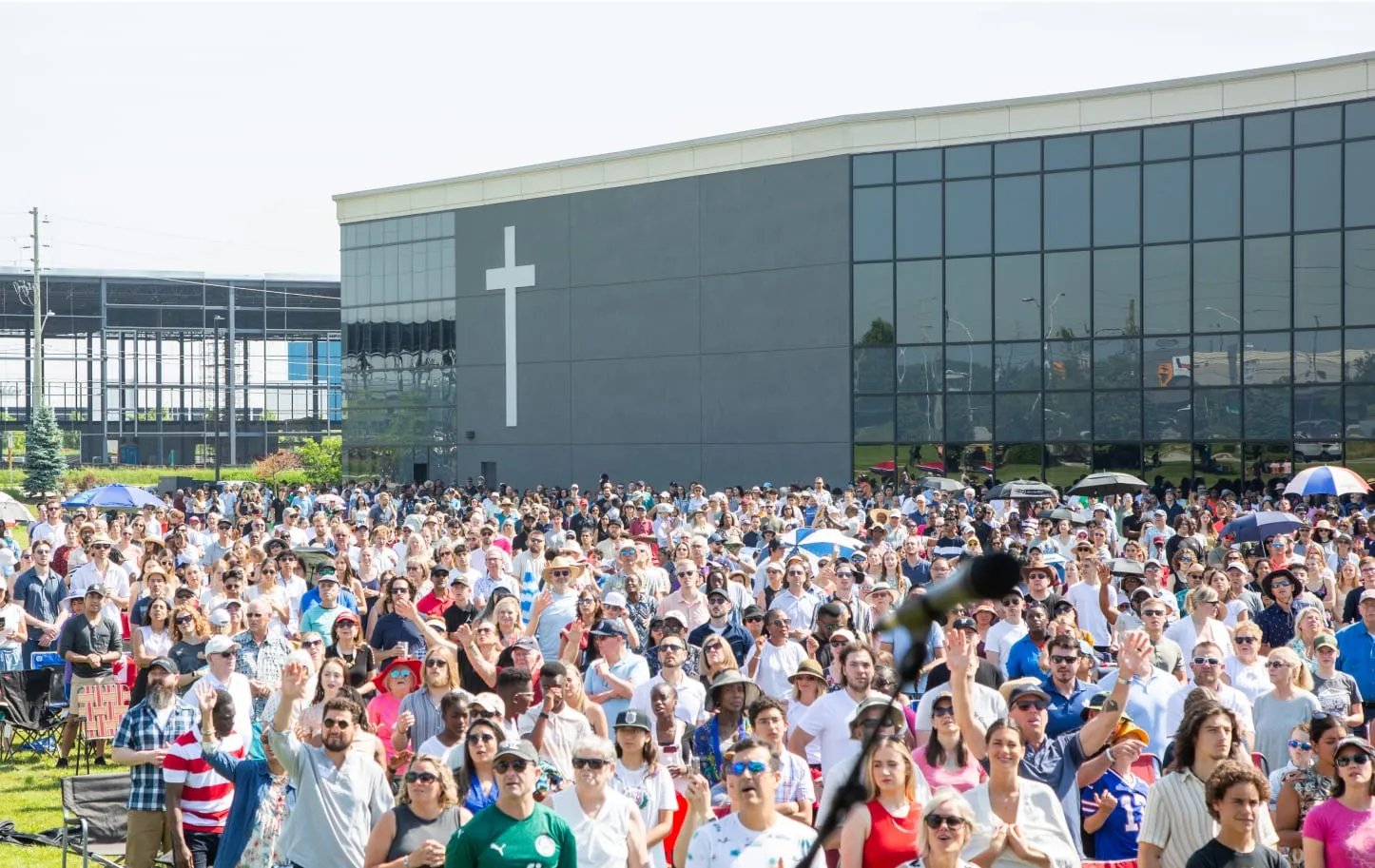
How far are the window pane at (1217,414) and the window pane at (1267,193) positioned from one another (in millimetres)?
3673

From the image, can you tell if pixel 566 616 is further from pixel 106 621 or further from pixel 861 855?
pixel 861 855

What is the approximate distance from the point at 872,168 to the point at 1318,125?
1039cm

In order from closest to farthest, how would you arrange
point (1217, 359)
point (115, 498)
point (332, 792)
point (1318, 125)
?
point (332, 792)
point (115, 498)
point (1318, 125)
point (1217, 359)

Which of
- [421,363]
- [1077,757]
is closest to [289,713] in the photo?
[1077,757]

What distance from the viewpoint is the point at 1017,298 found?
3669cm

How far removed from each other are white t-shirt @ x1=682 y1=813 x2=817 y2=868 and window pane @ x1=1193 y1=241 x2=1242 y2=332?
30.7 metres

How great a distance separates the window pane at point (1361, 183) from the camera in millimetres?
33031

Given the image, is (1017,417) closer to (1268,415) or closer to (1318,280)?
(1268,415)

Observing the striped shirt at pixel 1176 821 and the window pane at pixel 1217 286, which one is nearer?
the striped shirt at pixel 1176 821

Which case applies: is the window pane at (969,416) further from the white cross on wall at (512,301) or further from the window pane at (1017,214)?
the white cross on wall at (512,301)

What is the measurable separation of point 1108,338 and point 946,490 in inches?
274

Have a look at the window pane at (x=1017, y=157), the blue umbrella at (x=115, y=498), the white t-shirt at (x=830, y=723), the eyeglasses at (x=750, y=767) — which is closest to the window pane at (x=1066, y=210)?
the window pane at (x=1017, y=157)

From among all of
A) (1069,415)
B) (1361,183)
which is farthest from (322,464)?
(1361,183)

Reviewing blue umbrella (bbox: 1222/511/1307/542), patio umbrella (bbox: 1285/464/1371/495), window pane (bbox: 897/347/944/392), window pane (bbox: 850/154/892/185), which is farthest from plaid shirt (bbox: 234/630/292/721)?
window pane (bbox: 850/154/892/185)
